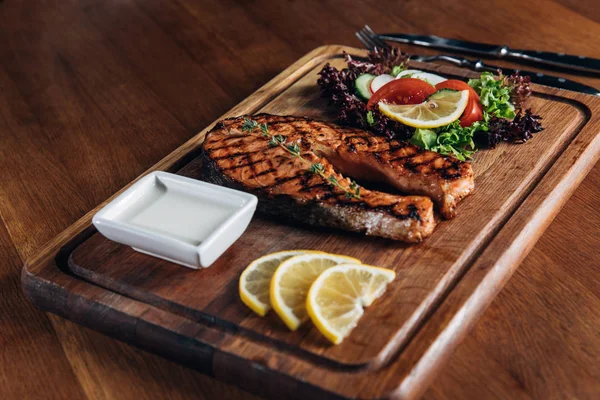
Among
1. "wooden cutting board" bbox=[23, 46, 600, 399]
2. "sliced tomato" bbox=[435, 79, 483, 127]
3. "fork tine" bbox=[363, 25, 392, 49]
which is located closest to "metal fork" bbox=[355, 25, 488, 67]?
"fork tine" bbox=[363, 25, 392, 49]

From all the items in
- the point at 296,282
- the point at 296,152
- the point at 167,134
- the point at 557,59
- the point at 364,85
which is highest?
the point at 557,59

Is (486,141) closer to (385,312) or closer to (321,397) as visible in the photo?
(385,312)

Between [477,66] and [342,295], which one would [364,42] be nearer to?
[477,66]

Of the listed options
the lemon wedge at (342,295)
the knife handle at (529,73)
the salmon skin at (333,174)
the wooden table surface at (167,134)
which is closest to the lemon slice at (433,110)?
the salmon skin at (333,174)

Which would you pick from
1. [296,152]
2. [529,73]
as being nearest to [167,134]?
[296,152]

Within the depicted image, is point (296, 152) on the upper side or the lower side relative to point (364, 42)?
lower
